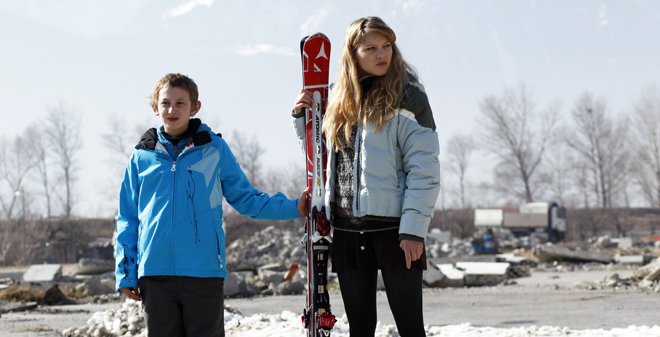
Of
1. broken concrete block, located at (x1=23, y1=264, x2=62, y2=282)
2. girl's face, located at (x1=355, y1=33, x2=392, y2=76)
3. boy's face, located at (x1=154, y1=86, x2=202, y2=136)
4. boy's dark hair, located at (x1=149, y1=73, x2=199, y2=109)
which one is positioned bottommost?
broken concrete block, located at (x1=23, y1=264, x2=62, y2=282)

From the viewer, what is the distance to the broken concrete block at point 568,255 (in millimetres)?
19875

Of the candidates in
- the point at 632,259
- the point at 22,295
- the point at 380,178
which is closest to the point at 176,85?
the point at 380,178

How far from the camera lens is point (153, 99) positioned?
329 centimetres

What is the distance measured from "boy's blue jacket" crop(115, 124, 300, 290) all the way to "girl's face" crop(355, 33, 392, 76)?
83 cm

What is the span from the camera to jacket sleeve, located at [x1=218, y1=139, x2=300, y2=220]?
327cm

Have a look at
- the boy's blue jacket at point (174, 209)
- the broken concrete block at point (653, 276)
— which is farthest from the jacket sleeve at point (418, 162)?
the broken concrete block at point (653, 276)

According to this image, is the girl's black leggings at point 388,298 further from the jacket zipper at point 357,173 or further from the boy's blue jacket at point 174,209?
the boy's blue jacket at point 174,209

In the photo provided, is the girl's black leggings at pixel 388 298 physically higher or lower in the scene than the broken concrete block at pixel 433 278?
higher

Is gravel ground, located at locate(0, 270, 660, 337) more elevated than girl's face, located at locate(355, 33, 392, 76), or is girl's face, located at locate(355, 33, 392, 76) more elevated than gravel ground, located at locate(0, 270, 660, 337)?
girl's face, located at locate(355, 33, 392, 76)

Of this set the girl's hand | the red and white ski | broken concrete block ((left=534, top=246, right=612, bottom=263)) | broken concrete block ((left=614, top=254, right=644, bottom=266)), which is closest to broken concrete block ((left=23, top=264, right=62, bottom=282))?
broken concrete block ((left=534, top=246, right=612, bottom=263))

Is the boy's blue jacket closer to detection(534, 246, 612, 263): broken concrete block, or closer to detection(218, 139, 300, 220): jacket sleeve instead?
detection(218, 139, 300, 220): jacket sleeve

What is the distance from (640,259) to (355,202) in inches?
760

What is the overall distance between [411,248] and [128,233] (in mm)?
1332

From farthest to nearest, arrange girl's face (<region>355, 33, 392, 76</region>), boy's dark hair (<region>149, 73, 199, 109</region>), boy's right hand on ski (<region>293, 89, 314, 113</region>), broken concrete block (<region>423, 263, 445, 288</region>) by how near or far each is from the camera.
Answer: broken concrete block (<region>423, 263, 445, 288</region>) < boy's right hand on ski (<region>293, 89, 314, 113</region>) < boy's dark hair (<region>149, 73, 199, 109</region>) < girl's face (<region>355, 33, 392, 76</region>)
